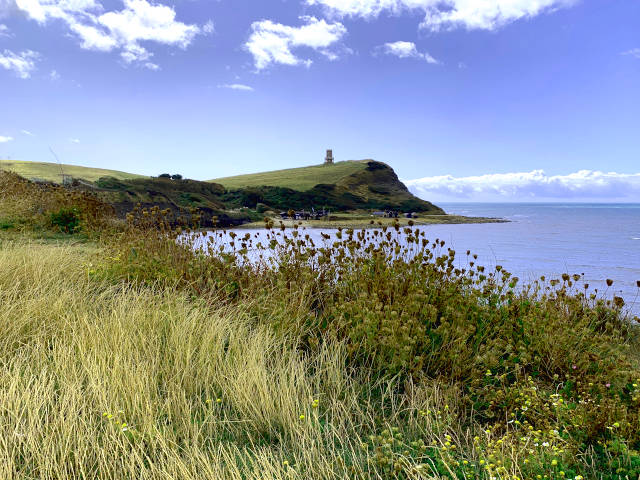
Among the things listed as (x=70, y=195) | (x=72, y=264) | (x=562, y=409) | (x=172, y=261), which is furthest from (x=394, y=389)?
(x=70, y=195)

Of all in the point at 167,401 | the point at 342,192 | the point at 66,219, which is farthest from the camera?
the point at 342,192

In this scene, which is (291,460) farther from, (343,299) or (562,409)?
(343,299)

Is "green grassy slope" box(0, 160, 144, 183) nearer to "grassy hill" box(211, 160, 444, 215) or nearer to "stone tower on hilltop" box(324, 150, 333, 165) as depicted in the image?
"grassy hill" box(211, 160, 444, 215)

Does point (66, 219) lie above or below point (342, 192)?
below

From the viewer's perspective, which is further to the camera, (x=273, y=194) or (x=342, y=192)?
(x=342, y=192)

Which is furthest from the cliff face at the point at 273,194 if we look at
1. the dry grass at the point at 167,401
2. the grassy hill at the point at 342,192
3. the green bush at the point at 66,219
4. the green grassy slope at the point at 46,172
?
the green grassy slope at the point at 46,172

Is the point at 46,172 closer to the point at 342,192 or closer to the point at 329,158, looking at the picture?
the point at 342,192

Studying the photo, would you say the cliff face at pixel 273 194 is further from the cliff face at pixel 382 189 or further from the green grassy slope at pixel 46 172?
the green grassy slope at pixel 46 172

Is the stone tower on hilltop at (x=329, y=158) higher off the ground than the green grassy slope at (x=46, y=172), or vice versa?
the stone tower on hilltop at (x=329, y=158)

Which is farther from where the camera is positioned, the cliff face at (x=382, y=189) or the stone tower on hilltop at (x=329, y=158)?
the stone tower on hilltop at (x=329, y=158)

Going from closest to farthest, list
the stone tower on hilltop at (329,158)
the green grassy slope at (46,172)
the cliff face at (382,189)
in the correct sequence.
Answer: the green grassy slope at (46,172)
the cliff face at (382,189)
the stone tower on hilltop at (329,158)

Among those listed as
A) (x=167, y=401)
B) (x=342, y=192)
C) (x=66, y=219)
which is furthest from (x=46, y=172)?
(x=167, y=401)

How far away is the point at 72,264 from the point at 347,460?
5.01 metres

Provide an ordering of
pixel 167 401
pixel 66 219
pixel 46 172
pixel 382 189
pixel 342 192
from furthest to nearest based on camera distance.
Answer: pixel 382 189, pixel 46 172, pixel 342 192, pixel 66 219, pixel 167 401
